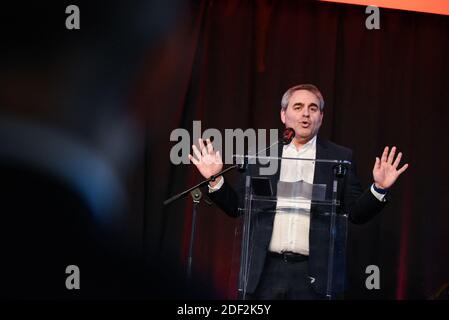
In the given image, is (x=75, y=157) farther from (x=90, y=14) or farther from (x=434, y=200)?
(x=434, y=200)

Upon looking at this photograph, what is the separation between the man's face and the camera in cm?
364

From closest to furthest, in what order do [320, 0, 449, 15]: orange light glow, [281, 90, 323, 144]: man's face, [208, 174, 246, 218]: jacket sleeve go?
[208, 174, 246, 218]: jacket sleeve, [281, 90, 323, 144]: man's face, [320, 0, 449, 15]: orange light glow

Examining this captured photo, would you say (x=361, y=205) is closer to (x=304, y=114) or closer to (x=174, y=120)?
(x=304, y=114)

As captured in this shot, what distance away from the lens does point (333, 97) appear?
521 cm

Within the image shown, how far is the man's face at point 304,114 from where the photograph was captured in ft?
11.9

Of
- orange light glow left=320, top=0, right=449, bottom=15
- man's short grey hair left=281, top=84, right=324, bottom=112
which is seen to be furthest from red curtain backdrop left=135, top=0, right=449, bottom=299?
man's short grey hair left=281, top=84, right=324, bottom=112

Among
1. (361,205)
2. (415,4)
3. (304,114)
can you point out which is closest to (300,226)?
(361,205)

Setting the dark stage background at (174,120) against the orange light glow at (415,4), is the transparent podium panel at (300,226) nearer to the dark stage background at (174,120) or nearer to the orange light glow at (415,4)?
the dark stage background at (174,120)

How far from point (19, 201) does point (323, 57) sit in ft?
8.20

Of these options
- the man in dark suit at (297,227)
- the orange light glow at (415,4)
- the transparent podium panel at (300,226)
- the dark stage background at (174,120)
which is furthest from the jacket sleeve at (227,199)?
the orange light glow at (415,4)

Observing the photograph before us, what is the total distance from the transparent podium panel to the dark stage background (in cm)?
172

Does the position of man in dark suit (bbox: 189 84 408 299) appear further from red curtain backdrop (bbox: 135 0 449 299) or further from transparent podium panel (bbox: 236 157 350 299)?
red curtain backdrop (bbox: 135 0 449 299)

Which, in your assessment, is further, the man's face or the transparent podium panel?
the man's face

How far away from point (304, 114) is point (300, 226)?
2.42 ft
